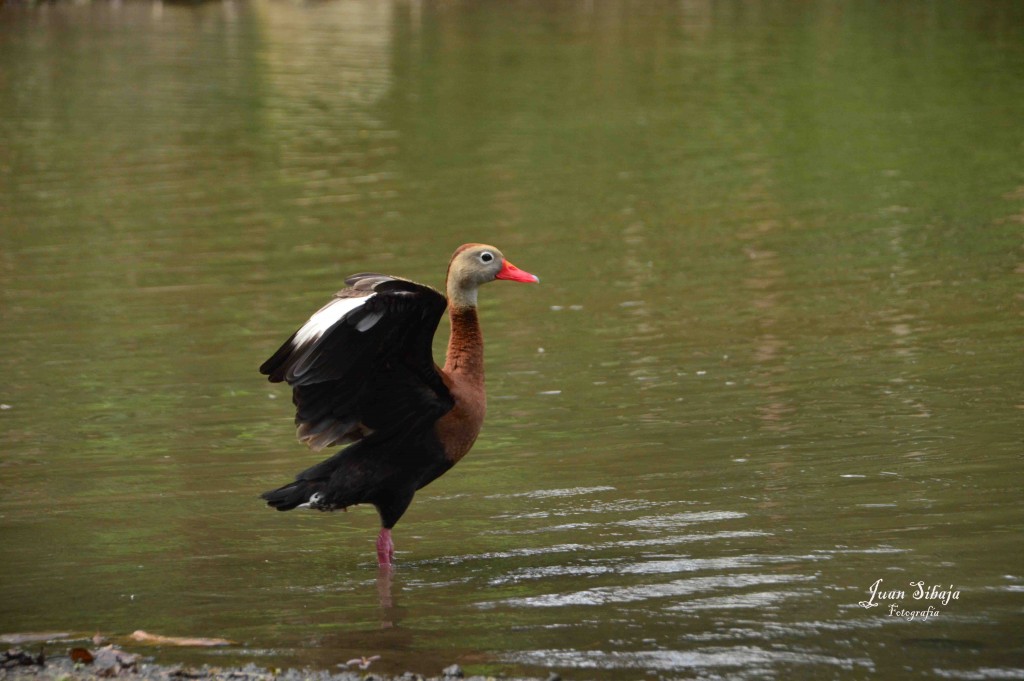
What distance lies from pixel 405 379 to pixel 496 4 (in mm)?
43101

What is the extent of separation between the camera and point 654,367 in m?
10.4

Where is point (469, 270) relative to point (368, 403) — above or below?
above

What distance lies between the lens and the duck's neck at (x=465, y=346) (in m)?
6.95

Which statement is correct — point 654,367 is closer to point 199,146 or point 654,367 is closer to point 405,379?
point 405,379

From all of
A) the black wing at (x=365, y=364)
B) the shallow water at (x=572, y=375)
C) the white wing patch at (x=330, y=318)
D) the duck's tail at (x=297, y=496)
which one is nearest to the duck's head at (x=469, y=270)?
the black wing at (x=365, y=364)

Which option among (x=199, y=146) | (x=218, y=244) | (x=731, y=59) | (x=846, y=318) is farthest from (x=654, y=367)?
(x=731, y=59)

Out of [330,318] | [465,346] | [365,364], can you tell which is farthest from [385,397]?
[330,318]

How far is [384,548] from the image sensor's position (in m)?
6.86

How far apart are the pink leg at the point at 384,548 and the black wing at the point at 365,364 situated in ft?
1.55

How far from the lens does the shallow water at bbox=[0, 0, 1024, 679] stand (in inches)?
245

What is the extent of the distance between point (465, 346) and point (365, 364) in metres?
0.68

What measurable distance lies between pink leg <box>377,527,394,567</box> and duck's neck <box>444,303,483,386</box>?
2.66 feet

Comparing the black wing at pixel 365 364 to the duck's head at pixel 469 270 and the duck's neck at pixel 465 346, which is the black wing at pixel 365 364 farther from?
the duck's head at pixel 469 270

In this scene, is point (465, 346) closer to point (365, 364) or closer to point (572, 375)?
point (365, 364)
